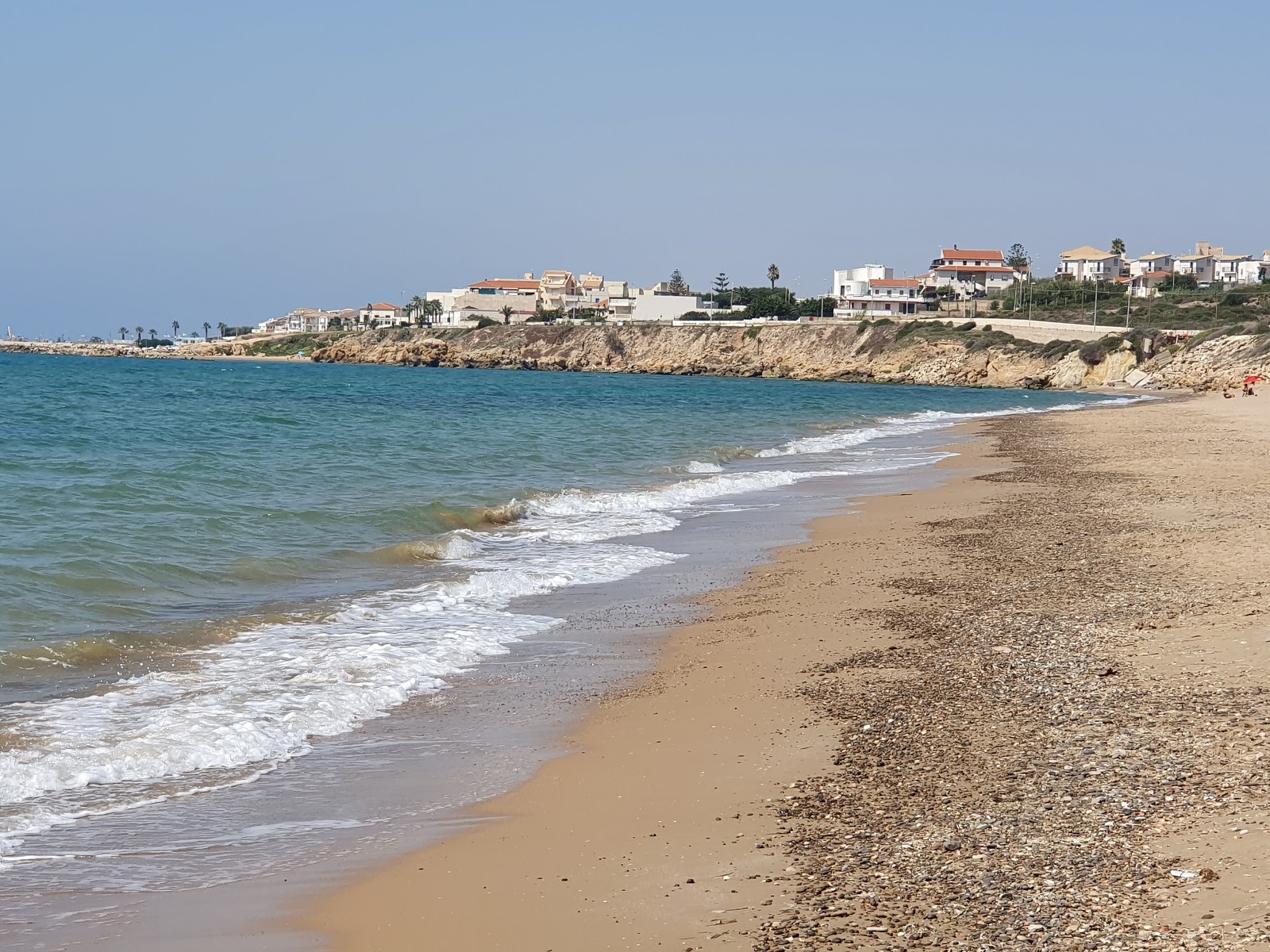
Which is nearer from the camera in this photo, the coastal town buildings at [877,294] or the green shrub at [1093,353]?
the green shrub at [1093,353]

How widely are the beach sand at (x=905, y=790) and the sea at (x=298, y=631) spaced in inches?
22.7

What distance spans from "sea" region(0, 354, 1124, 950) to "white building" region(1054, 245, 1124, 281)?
148 m

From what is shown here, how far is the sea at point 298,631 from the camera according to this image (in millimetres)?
5812

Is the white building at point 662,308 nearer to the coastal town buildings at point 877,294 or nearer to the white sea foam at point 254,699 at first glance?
the coastal town buildings at point 877,294

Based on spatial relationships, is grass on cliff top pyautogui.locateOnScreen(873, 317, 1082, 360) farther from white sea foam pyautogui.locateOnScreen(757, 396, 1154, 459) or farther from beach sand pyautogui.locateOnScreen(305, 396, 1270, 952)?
beach sand pyautogui.locateOnScreen(305, 396, 1270, 952)

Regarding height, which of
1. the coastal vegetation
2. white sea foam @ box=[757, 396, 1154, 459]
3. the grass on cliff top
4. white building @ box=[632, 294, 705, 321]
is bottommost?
white sea foam @ box=[757, 396, 1154, 459]

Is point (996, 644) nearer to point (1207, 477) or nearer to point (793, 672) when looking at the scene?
point (793, 672)

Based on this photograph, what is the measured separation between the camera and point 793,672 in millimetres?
8711

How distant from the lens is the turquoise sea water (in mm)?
7504

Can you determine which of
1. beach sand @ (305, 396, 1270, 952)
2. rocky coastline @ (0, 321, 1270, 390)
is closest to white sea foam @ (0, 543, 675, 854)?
beach sand @ (305, 396, 1270, 952)

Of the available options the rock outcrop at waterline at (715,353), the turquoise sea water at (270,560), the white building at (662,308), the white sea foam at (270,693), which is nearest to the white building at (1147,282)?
the rock outcrop at waterline at (715,353)

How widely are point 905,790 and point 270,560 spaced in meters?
10.0

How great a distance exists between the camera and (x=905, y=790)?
19.2 ft

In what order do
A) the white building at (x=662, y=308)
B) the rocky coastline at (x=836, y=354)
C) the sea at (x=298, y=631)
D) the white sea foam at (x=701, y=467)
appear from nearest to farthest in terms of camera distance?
the sea at (x=298, y=631) < the white sea foam at (x=701, y=467) < the rocky coastline at (x=836, y=354) < the white building at (x=662, y=308)
